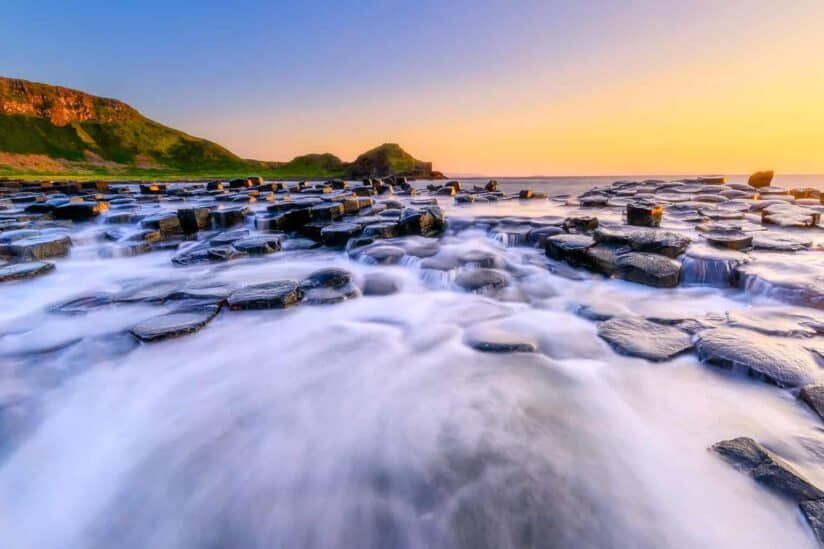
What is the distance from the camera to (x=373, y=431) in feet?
7.47

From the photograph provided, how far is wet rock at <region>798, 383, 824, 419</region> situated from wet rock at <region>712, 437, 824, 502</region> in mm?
601

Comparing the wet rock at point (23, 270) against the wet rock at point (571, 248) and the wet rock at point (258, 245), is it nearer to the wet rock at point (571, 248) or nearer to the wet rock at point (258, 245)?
the wet rock at point (258, 245)

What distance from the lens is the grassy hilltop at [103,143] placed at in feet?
247

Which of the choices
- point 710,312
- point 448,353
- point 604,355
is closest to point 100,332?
point 448,353

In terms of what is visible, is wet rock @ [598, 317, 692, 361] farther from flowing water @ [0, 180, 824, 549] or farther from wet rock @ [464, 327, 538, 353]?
wet rock @ [464, 327, 538, 353]

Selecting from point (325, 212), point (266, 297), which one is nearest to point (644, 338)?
point (266, 297)

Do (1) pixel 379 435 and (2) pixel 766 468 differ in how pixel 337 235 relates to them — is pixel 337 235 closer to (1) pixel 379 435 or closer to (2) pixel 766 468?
(1) pixel 379 435

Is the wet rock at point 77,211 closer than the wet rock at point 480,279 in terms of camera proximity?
No

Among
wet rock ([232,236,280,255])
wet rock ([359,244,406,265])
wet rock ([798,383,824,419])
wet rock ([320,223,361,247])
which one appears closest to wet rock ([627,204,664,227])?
wet rock ([359,244,406,265])

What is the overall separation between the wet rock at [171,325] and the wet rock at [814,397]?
457 cm

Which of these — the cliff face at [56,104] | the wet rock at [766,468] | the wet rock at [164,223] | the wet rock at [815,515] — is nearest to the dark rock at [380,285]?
the wet rock at [766,468]

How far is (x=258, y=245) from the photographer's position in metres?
6.34

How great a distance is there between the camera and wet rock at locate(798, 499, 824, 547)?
1455 mm

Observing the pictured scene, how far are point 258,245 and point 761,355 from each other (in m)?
6.42
